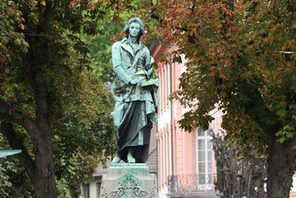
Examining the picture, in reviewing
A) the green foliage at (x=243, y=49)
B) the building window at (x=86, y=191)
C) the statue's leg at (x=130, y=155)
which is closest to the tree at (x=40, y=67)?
→ the green foliage at (x=243, y=49)

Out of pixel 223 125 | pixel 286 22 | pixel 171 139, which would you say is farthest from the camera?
pixel 171 139

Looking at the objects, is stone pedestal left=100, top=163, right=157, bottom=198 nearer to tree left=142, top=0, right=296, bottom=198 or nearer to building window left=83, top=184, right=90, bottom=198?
tree left=142, top=0, right=296, bottom=198

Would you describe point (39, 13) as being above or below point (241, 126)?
above

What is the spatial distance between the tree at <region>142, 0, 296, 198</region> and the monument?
6.74 meters

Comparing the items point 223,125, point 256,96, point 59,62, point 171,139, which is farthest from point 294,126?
point 171,139

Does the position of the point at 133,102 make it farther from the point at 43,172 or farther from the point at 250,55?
the point at 43,172

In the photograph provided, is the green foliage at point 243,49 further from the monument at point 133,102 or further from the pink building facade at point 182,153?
the pink building facade at point 182,153

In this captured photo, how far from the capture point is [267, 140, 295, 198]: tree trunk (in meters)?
A: 22.0

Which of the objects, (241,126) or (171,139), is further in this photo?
(171,139)

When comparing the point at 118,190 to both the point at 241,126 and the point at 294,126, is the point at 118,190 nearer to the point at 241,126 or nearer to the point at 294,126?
the point at 294,126

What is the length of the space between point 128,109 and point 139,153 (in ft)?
2.43

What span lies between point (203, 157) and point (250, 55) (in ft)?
72.1

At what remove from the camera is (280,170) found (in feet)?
72.3

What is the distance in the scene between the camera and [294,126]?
22.0 meters
